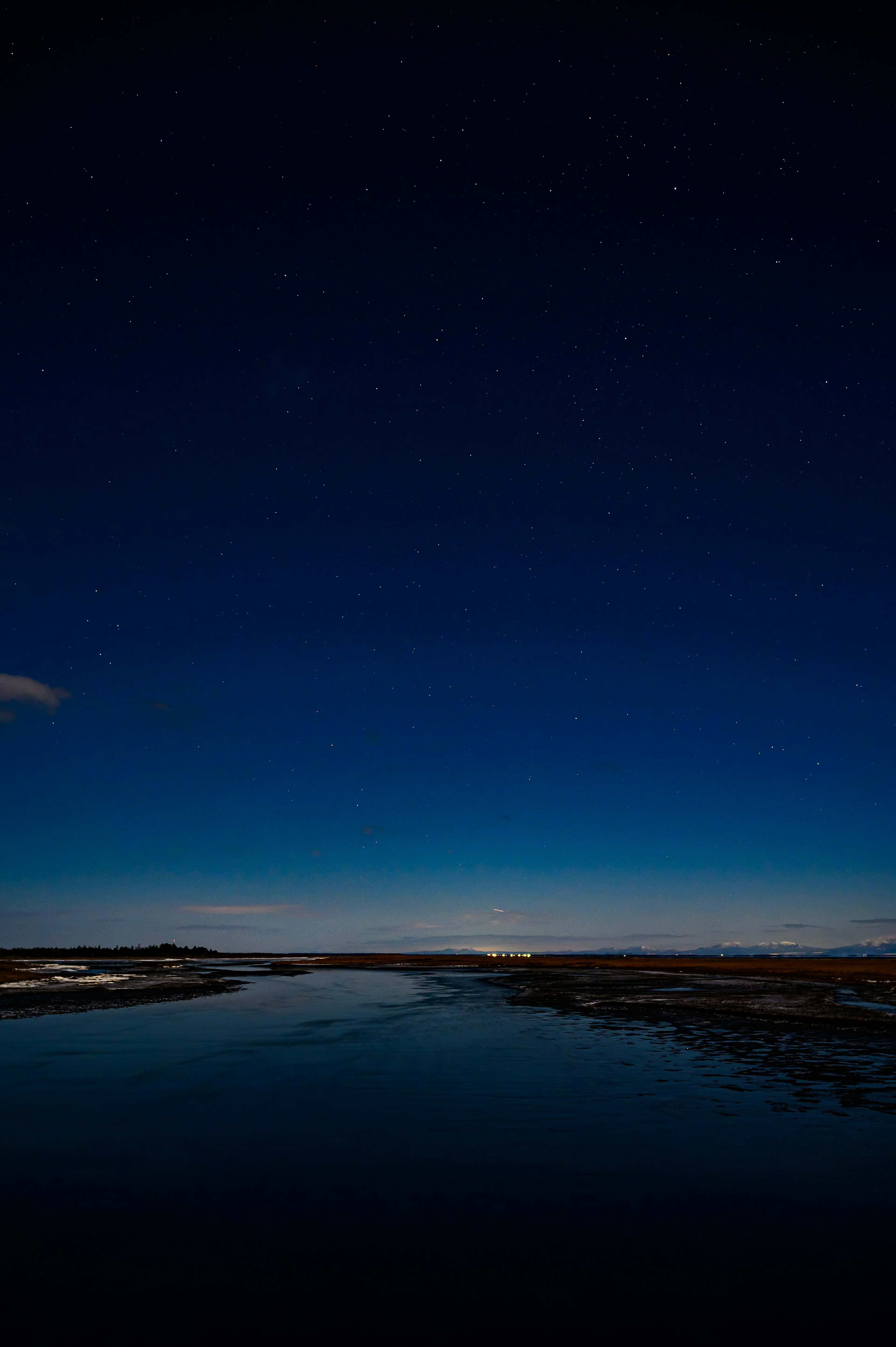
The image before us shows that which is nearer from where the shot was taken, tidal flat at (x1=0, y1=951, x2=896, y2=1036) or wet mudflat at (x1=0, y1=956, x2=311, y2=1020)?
tidal flat at (x1=0, y1=951, x2=896, y2=1036)

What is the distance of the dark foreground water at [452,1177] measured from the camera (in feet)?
22.5

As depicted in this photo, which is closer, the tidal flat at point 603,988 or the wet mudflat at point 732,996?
the wet mudflat at point 732,996

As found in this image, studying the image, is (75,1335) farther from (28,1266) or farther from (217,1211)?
(217,1211)

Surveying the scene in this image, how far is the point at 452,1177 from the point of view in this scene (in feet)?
31.7

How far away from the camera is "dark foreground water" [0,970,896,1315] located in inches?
270

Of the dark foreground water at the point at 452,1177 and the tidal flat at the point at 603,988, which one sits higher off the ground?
the tidal flat at the point at 603,988

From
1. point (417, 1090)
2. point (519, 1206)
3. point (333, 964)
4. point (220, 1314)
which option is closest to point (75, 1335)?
point (220, 1314)

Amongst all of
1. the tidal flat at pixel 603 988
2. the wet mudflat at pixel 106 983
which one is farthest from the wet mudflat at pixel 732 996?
the wet mudflat at pixel 106 983

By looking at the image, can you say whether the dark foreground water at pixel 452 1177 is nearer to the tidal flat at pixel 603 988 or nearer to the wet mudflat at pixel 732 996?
the wet mudflat at pixel 732 996

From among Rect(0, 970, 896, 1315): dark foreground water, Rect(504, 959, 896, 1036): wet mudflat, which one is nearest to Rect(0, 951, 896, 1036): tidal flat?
Rect(504, 959, 896, 1036): wet mudflat

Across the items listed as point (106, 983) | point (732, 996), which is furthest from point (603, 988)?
point (106, 983)

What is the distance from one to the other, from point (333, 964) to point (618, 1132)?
3290 inches

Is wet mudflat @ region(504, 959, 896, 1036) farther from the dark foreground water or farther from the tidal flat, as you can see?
the dark foreground water

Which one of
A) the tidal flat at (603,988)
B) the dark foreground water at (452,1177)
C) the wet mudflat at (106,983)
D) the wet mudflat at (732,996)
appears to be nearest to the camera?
the dark foreground water at (452,1177)
